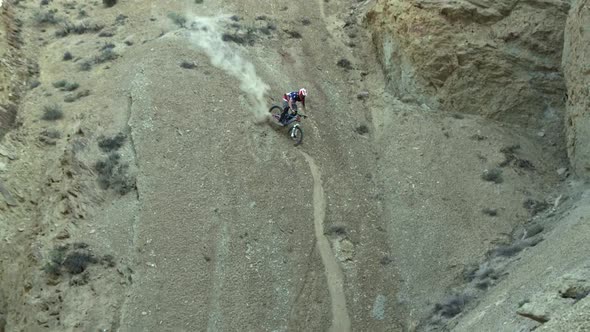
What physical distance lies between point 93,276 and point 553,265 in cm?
1194

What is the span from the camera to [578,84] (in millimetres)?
21297

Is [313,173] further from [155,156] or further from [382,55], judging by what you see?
[382,55]

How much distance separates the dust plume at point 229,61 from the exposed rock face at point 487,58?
19.9 ft

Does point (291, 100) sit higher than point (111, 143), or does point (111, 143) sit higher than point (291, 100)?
point (291, 100)

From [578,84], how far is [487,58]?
13.4ft

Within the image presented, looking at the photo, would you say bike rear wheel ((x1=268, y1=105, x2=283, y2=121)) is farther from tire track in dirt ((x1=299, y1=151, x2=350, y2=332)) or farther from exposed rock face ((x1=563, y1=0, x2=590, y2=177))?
exposed rock face ((x1=563, y1=0, x2=590, y2=177))

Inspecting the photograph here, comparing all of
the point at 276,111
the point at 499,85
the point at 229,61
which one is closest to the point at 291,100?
the point at 276,111

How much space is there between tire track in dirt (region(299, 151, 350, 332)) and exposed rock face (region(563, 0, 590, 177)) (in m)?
8.70

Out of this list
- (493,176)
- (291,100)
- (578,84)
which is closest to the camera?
(578,84)

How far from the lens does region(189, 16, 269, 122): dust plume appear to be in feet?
82.1

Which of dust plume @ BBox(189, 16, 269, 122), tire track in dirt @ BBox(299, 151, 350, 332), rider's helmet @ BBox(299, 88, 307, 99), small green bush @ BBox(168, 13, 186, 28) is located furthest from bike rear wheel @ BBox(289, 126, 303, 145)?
small green bush @ BBox(168, 13, 186, 28)

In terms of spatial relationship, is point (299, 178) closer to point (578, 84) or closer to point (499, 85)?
point (499, 85)

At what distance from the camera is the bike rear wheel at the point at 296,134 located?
77.2 ft

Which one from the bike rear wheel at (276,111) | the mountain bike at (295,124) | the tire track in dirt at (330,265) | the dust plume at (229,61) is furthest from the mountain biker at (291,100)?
the tire track in dirt at (330,265)
